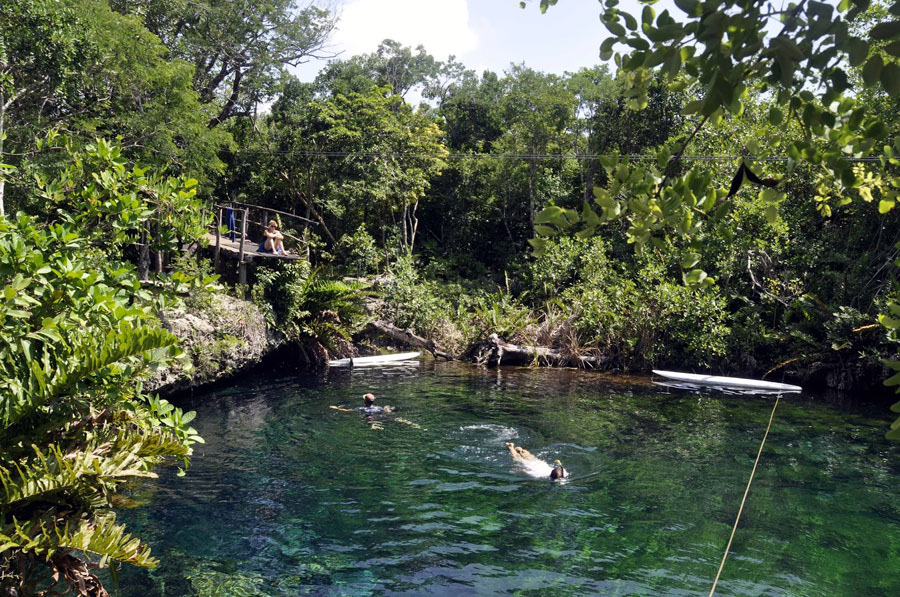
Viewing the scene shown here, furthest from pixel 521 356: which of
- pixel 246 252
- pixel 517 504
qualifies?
pixel 517 504

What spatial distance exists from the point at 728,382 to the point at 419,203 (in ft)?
52.9

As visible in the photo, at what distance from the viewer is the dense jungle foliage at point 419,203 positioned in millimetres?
2068

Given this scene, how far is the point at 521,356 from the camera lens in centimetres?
2025

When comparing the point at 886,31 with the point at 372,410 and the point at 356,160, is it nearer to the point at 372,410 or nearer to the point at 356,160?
the point at 372,410

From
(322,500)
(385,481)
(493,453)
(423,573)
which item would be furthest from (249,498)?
(493,453)

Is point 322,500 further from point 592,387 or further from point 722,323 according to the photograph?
point 722,323

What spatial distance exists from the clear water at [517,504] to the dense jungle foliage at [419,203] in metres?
1.85

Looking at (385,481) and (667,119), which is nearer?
(385,481)

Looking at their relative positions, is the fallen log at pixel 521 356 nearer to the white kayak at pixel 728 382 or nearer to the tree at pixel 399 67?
the white kayak at pixel 728 382

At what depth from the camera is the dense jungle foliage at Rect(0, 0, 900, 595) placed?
→ 207cm

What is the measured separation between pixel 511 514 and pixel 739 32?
23.3ft

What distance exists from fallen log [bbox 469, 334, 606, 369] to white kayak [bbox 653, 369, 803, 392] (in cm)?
287

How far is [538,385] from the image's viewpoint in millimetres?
16688

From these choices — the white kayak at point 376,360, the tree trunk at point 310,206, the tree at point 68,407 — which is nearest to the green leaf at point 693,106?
the tree at point 68,407
